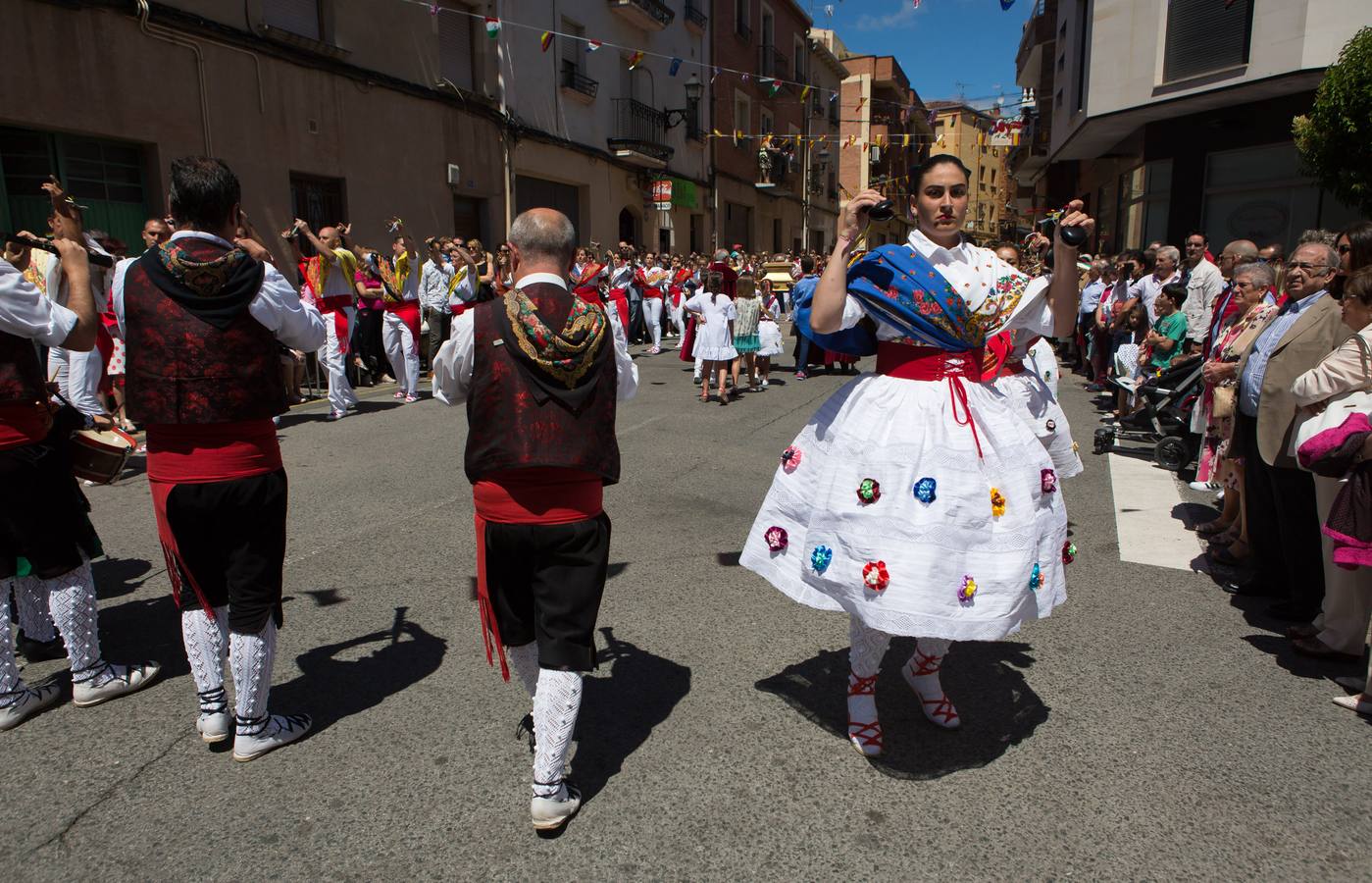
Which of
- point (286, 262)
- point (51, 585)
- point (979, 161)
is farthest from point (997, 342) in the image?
point (979, 161)

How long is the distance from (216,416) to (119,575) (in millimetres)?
2687

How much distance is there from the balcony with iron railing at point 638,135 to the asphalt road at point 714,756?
1958cm

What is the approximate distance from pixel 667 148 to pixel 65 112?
54.6 ft

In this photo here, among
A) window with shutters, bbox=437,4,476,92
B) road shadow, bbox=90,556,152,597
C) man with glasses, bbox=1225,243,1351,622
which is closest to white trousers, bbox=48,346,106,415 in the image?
road shadow, bbox=90,556,152,597

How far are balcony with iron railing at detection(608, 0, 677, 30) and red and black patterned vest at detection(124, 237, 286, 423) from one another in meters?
21.4

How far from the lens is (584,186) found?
21703 millimetres

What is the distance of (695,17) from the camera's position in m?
26.6

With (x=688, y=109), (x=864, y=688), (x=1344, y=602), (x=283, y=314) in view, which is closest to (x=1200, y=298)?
(x=1344, y=602)

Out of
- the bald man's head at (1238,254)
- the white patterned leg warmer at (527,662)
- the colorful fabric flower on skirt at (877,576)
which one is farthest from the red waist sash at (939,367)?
the bald man's head at (1238,254)

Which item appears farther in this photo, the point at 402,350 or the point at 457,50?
the point at 457,50

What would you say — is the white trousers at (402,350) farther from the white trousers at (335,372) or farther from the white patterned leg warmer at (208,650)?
the white patterned leg warmer at (208,650)

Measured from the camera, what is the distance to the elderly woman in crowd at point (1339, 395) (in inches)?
136

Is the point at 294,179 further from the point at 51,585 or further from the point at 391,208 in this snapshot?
the point at 51,585

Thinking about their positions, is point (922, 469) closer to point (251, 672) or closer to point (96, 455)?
point (251, 672)
